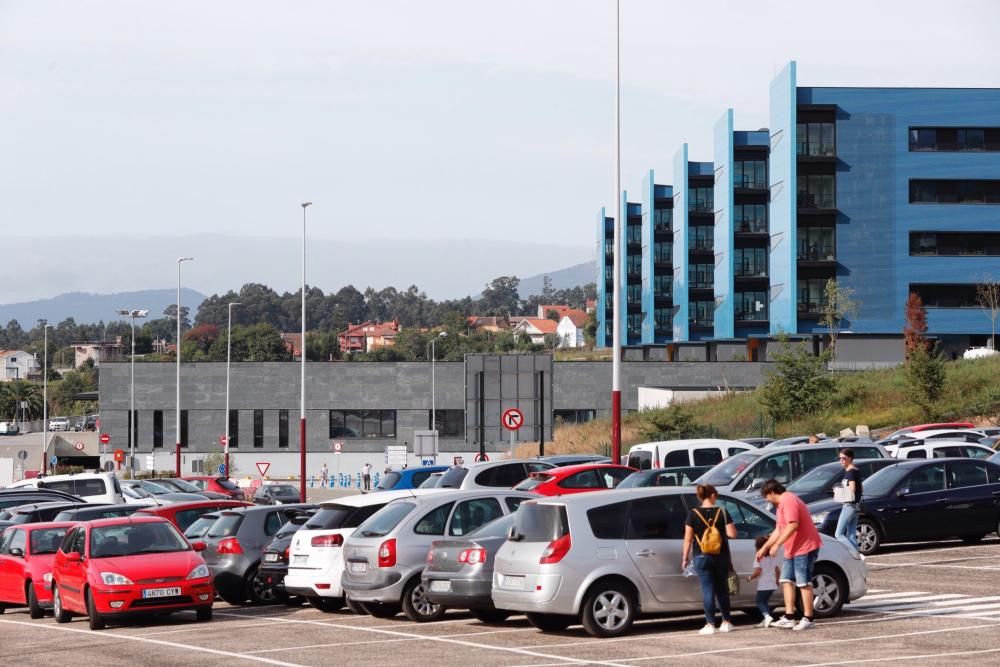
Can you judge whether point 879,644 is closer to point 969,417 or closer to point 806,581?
point 806,581

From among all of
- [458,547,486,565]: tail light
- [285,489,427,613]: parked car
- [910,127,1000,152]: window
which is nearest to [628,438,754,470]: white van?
[285,489,427,613]: parked car

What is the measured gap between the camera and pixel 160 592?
64.1ft

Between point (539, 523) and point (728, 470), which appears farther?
point (728, 470)

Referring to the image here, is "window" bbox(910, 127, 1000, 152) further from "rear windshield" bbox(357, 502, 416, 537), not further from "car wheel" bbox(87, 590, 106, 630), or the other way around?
"car wheel" bbox(87, 590, 106, 630)

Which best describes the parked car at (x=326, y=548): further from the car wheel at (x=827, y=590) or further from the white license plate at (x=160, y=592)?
the car wheel at (x=827, y=590)

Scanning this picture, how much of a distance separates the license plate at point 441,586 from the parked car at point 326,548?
7.14 feet

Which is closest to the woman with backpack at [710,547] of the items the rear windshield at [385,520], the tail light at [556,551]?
the tail light at [556,551]

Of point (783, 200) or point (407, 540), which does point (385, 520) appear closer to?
point (407, 540)

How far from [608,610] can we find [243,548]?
8388 mm

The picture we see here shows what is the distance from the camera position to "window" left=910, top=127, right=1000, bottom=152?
81.7 metres

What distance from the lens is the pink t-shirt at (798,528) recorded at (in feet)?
49.5

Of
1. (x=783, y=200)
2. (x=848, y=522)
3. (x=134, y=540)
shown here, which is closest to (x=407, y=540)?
(x=134, y=540)

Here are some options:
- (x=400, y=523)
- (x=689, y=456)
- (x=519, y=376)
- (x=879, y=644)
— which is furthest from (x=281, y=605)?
(x=519, y=376)

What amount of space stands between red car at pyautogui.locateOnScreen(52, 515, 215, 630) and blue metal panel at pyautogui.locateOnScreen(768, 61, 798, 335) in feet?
207
